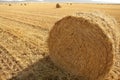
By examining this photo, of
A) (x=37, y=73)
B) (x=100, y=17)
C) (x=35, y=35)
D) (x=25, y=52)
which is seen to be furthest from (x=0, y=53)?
(x=100, y=17)

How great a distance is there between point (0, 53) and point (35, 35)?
11.1 feet

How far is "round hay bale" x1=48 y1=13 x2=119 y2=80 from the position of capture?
21.6 ft

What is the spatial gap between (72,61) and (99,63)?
1041 mm

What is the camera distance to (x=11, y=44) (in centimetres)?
1073

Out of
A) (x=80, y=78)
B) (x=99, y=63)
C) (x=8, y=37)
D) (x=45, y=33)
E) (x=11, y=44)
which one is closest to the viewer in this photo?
(x=99, y=63)

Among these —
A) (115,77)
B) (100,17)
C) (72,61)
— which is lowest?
(115,77)

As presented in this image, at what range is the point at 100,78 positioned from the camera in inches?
266

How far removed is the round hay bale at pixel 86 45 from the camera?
21.6 feet

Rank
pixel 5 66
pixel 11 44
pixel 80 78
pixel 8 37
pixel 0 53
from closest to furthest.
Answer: pixel 80 78 → pixel 5 66 → pixel 0 53 → pixel 11 44 → pixel 8 37

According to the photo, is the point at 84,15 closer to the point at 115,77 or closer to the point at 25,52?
the point at 115,77

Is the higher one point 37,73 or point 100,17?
point 100,17

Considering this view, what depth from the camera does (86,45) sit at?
6977 mm

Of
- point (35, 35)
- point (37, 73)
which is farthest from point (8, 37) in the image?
point (37, 73)

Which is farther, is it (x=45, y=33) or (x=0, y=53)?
(x=45, y=33)
